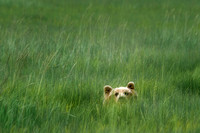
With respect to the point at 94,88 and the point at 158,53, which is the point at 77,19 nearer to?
the point at 158,53

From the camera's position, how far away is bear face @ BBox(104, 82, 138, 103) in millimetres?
4008

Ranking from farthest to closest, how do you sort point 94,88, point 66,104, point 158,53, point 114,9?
point 114,9 → point 158,53 → point 94,88 → point 66,104

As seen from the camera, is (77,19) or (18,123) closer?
(18,123)

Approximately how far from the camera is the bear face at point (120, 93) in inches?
158

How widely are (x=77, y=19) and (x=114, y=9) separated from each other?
9.91ft

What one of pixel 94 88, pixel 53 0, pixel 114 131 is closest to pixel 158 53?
pixel 94 88

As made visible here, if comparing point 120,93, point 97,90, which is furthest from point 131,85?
point 97,90

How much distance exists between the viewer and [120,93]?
4105 mm

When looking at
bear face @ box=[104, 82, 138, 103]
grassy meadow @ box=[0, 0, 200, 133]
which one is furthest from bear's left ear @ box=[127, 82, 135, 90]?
grassy meadow @ box=[0, 0, 200, 133]

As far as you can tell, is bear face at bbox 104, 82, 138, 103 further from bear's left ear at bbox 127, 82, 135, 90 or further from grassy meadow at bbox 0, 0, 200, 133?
grassy meadow at bbox 0, 0, 200, 133

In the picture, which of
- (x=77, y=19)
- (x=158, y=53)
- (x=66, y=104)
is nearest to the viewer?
(x=66, y=104)

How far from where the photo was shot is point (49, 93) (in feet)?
13.5

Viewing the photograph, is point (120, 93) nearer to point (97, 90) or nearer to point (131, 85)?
point (131, 85)

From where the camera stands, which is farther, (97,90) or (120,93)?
(97,90)
